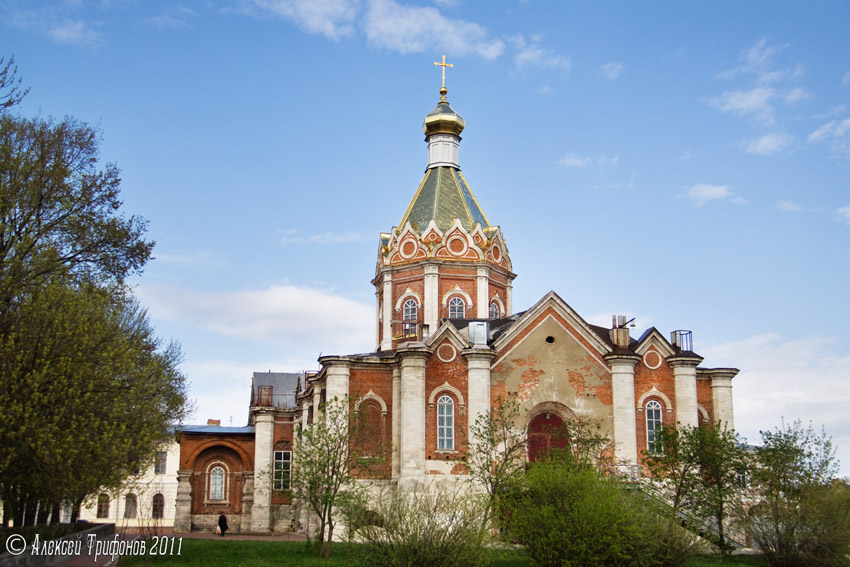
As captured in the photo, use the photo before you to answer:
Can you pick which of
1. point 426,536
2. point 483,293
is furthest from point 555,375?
point 426,536

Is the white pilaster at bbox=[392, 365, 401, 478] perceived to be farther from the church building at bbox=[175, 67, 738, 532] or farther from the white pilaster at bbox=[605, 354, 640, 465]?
the white pilaster at bbox=[605, 354, 640, 465]

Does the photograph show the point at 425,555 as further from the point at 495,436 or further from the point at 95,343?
the point at 495,436

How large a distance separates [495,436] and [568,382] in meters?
4.75

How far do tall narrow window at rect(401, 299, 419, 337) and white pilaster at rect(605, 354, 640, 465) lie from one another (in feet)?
31.4

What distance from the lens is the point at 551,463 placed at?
68.1 feet

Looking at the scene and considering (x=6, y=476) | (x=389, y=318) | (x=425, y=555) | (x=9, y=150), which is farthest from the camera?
(x=389, y=318)

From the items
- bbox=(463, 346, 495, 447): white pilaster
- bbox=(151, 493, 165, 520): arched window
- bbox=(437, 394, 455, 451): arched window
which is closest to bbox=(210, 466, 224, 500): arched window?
bbox=(151, 493, 165, 520): arched window

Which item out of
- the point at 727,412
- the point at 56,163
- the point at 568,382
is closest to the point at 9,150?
the point at 56,163

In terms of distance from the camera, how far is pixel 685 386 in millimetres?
34031

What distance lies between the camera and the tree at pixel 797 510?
73.3 feet

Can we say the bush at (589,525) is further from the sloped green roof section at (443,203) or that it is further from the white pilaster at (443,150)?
the white pilaster at (443,150)

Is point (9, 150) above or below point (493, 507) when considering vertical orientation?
above

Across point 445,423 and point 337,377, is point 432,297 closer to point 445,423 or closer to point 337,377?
point 337,377

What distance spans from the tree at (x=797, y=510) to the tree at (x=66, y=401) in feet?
51.4
